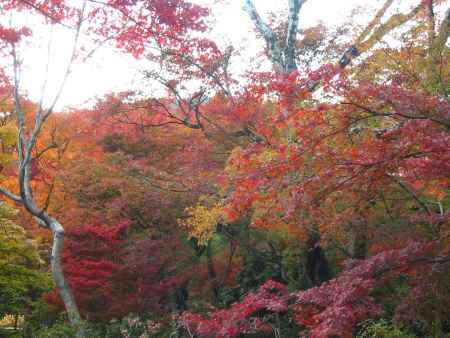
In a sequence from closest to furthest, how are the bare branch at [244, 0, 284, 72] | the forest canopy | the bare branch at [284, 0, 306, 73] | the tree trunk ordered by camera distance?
the forest canopy, the bare branch at [284, 0, 306, 73], the bare branch at [244, 0, 284, 72], the tree trunk

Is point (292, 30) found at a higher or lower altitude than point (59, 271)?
higher

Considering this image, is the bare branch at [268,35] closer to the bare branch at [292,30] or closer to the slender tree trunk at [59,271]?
the bare branch at [292,30]

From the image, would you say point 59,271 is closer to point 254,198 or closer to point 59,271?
point 59,271

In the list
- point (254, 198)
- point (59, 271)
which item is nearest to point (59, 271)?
point (59, 271)

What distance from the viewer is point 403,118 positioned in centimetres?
520

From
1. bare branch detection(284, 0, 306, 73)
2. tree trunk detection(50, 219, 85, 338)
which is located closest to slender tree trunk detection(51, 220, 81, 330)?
tree trunk detection(50, 219, 85, 338)

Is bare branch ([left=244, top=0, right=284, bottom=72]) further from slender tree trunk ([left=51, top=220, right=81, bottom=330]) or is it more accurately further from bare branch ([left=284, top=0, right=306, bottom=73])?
slender tree trunk ([left=51, top=220, right=81, bottom=330])

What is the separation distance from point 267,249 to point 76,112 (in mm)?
8330

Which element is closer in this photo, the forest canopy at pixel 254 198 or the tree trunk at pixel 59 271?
the forest canopy at pixel 254 198

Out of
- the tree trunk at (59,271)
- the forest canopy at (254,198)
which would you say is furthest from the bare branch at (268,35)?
the tree trunk at (59,271)

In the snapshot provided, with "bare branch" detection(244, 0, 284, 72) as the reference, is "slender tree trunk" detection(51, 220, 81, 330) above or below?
below

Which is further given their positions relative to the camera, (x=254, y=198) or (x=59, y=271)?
(x=59, y=271)

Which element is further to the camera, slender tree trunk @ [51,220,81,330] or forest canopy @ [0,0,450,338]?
slender tree trunk @ [51,220,81,330]

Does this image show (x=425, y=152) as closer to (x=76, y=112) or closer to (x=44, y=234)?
(x=44, y=234)
